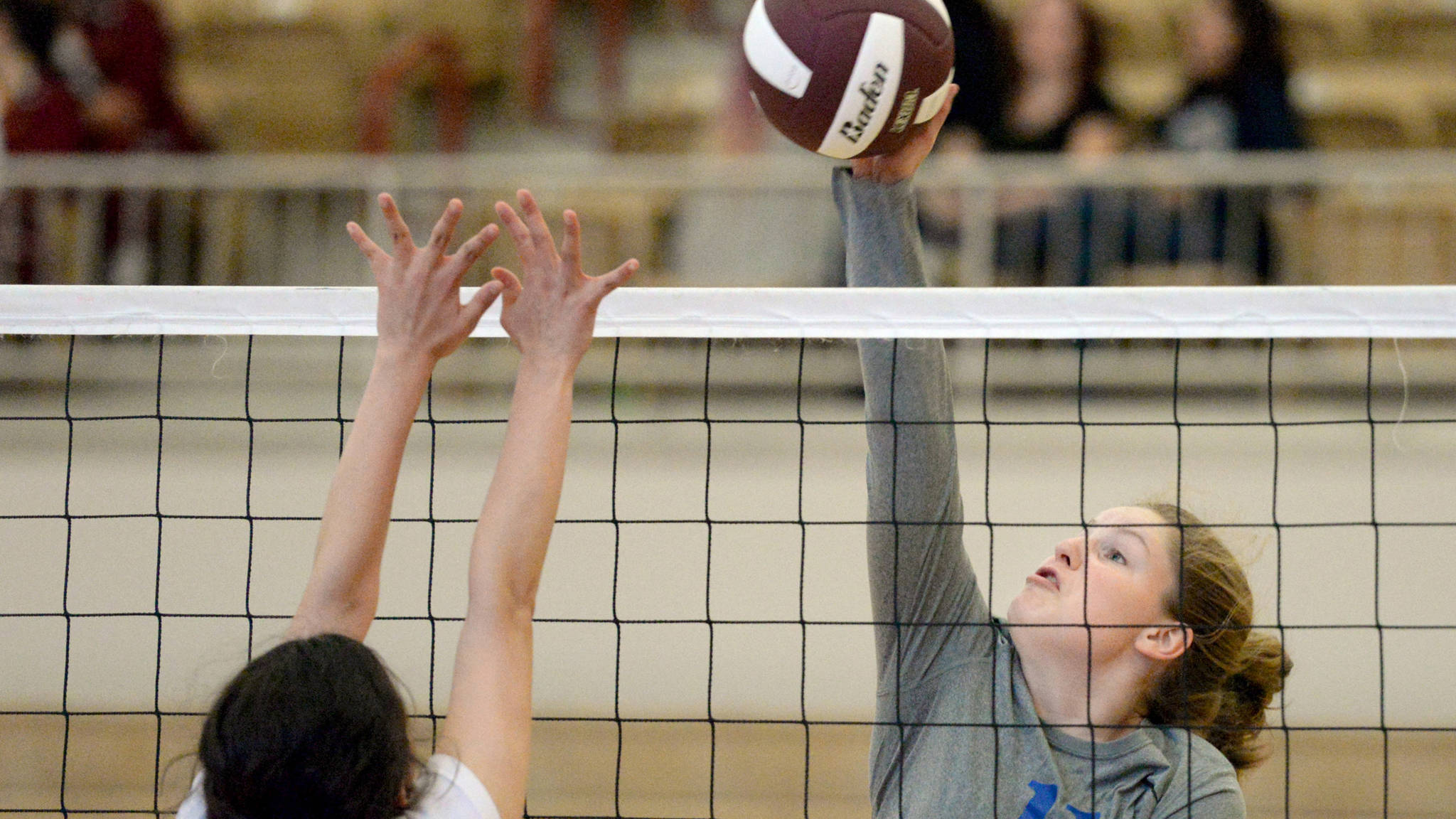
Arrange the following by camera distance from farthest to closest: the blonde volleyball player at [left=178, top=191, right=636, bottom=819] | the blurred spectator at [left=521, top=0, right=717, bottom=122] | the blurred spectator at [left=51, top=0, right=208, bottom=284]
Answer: the blurred spectator at [left=521, top=0, right=717, bottom=122], the blurred spectator at [left=51, top=0, right=208, bottom=284], the blonde volleyball player at [left=178, top=191, right=636, bottom=819]

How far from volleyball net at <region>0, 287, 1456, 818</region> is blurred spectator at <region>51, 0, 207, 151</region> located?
3.13 ft

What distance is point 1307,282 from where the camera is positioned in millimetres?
5152

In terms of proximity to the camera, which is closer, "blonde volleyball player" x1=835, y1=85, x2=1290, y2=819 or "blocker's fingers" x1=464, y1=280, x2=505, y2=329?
"blocker's fingers" x1=464, y1=280, x2=505, y2=329

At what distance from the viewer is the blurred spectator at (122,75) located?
5742 millimetres

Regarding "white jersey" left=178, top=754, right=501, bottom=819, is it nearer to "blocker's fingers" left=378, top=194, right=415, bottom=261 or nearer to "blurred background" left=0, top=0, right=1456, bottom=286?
Result: "blocker's fingers" left=378, top=194, right=415, bottom=261

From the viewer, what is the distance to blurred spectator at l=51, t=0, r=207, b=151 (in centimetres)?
574

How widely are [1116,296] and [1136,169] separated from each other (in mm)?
3301

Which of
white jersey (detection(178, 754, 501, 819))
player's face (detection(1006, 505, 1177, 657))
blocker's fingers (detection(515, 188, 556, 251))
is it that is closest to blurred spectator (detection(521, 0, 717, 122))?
player's face (detection(1006, 505, 1177, 657))

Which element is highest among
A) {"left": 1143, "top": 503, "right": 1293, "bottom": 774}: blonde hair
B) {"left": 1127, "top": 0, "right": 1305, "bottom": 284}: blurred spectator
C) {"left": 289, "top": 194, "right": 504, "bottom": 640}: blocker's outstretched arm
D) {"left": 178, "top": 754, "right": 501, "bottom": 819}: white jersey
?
{"left": 1127, "top": 0, "right": 1305, "bottom": 284}: blurred spectator

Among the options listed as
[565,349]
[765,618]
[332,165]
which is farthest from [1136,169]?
[565,349]

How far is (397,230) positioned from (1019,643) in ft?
3.15

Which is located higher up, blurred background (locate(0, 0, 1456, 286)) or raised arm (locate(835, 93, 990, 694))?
blurred background (locate(0, 0, 1456, 286))

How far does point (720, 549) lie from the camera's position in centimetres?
493

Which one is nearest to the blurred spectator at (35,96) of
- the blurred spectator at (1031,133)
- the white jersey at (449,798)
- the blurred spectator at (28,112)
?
the blurred spectator at (28,112)
